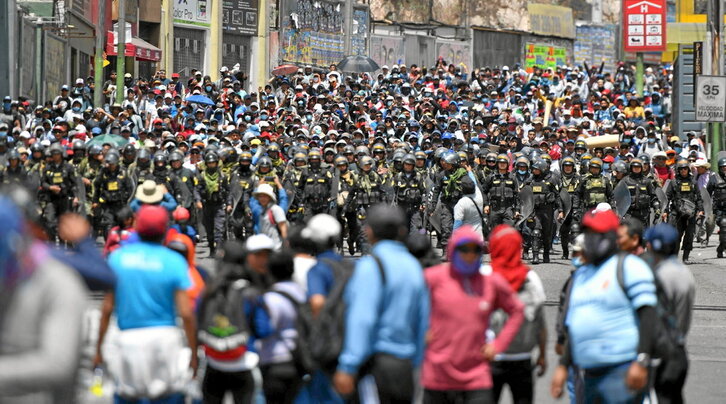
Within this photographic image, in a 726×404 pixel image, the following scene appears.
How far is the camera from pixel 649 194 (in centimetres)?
2291

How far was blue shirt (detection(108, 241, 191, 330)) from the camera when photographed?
7598mm

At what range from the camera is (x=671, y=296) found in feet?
28.3

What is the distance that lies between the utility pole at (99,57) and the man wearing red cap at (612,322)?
25.6 metres

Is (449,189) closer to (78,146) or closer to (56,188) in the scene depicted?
(78,146)

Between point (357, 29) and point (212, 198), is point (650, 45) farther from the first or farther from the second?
point (212, 198)

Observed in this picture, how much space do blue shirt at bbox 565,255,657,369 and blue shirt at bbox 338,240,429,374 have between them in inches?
41.0

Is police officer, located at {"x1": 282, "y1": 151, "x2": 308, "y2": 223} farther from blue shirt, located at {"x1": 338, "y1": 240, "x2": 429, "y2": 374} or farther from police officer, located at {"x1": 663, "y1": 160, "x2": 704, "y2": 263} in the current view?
blue shirt, located at {"x1": 338, "y1": 240, "x2": 429, "y2": 374}

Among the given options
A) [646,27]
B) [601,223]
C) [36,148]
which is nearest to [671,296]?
[601,223]

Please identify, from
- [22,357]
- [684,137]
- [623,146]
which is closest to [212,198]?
[623,146]

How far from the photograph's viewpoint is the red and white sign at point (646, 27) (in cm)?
4934

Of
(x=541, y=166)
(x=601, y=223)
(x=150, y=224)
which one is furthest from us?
(x=541, y=166)

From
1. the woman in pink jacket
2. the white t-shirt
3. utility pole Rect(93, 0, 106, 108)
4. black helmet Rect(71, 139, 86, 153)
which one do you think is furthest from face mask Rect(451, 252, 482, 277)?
utility pole Rect(93, 0, 106, 108)

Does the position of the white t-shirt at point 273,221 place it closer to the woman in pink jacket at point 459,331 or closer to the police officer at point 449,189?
the police officer at point 449,189

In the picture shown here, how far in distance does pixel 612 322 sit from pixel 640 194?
15.3m
